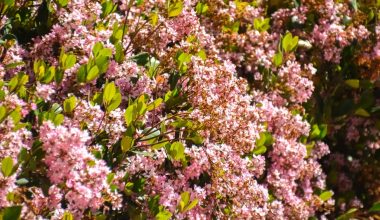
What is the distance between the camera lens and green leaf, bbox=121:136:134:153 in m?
2.97

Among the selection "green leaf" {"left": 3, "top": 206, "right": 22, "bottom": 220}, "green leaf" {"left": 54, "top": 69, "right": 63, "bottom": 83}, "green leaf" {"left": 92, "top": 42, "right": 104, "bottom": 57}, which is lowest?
"green leaf" {"left": 3, "top": 206, "right": 22, "bottom": 220}

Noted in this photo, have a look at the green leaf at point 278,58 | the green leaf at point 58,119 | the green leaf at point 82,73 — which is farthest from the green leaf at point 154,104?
the green leaf at point 278,58

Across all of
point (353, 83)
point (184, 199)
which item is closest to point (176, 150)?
point (184, 199)

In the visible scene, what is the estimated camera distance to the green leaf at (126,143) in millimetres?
2969

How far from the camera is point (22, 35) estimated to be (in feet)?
11.8

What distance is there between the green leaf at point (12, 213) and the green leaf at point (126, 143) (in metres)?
0.75

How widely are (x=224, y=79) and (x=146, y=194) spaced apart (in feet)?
2.52

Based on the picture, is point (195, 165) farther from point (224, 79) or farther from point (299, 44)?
point (299, 44)

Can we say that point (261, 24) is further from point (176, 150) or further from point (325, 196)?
point (176, 150)

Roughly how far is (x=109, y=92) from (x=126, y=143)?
257 mm

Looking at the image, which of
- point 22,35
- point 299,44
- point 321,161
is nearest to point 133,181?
point 22,35

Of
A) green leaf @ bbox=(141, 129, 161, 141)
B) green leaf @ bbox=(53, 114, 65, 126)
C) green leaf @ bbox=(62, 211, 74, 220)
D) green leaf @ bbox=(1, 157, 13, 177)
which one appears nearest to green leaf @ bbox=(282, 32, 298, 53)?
green leaf @ bbox=(141, 129, 161, 141)

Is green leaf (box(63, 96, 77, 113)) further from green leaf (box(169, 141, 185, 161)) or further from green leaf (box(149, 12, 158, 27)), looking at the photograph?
green leaf (box(149, 12, 158, 27))

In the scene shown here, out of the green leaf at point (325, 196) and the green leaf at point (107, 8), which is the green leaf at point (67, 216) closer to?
the green leaf at point (107, 8)
